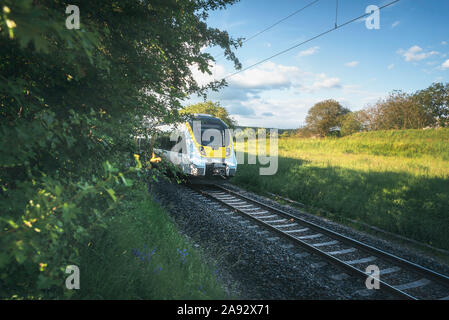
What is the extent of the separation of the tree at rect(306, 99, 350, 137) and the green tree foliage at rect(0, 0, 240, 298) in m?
75.7

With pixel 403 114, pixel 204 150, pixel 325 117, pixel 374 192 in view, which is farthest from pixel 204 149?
pixel 325 117

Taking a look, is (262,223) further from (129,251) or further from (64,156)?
(64,156)

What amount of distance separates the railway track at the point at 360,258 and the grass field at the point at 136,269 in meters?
2.58

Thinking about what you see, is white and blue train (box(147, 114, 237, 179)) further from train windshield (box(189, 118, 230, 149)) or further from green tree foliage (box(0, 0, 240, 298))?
green tree foliage (box(0, 0, 240, 298))

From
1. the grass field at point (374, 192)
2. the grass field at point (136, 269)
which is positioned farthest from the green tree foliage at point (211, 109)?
the grass field at point (136, 269)

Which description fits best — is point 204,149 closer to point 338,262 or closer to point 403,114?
point 338,262

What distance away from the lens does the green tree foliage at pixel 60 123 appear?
161 cm

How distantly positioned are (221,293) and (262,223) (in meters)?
3.43

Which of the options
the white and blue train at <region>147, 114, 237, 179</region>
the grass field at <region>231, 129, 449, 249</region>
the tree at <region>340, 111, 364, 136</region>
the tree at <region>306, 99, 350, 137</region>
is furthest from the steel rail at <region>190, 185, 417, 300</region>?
the tree at <region>306, 99, 350, 137</region>

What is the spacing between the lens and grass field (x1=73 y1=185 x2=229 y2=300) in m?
2.70

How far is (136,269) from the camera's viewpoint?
3.07m

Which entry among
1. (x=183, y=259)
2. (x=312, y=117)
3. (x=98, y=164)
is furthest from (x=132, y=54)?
(x=312, y=117)

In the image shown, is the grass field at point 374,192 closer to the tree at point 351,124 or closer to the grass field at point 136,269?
the grass field at point 136,269

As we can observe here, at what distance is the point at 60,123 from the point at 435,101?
68867mm
